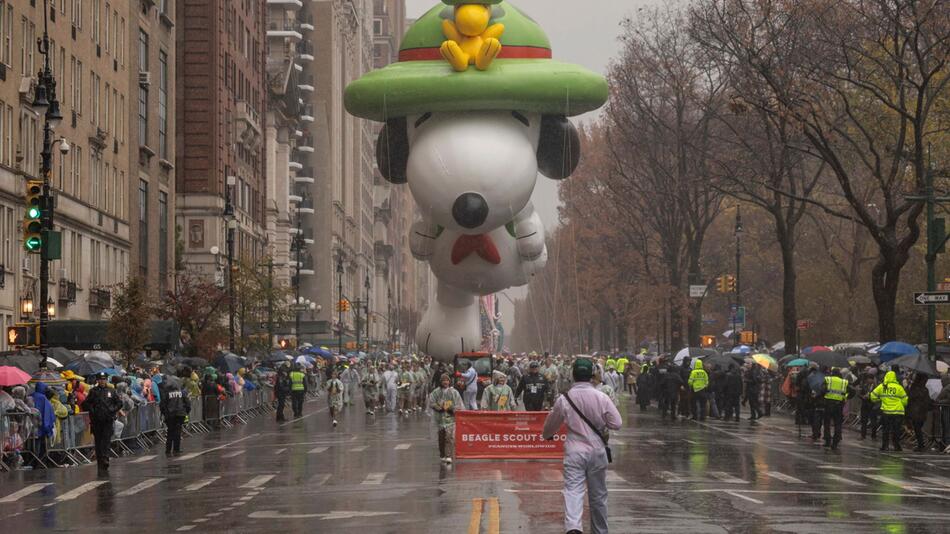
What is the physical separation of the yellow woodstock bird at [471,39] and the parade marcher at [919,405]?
13.1m

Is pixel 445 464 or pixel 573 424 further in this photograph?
pixel 445 464

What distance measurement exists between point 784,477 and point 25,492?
35.1 feet

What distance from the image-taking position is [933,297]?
35.2m

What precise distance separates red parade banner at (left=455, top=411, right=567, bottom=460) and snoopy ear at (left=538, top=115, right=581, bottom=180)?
4.49 meters

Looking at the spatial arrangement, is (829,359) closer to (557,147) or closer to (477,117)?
(557,147)

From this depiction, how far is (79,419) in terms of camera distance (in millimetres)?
30219

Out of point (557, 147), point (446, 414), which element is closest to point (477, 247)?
point (557, 147)

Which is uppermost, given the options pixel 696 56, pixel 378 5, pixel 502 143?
pixel 378 5

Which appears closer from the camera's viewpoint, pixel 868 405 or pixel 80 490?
pixel 80 490

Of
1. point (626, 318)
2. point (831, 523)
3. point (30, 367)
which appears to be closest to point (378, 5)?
point (626, 318)

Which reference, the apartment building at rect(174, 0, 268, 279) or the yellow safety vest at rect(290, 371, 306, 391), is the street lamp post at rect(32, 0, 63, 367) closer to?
the yellow safety vest at rect(290, 371, 306, 391)

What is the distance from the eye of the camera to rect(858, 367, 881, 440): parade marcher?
36.3 metres

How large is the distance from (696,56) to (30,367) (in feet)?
113

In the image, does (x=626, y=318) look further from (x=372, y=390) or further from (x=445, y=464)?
(x=445, y=464)
